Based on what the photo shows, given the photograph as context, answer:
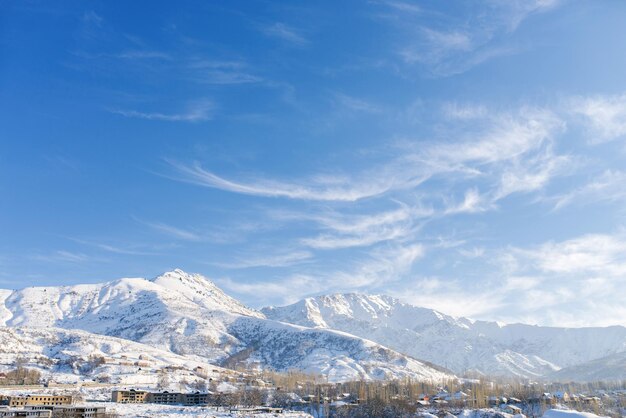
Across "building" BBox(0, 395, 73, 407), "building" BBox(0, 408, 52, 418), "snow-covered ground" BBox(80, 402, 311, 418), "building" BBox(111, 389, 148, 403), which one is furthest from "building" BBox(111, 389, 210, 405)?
"building" BBox(0, 408, 52, 418)

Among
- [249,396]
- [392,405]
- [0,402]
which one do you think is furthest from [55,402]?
[392,405]

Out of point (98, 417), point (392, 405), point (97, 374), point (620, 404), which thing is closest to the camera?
point (98, 417)

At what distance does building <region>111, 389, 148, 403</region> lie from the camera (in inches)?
5413

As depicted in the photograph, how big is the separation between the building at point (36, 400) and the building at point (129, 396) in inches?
682

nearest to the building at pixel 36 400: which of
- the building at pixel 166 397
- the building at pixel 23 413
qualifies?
the building at pixel 23 413

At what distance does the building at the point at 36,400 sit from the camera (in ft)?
375

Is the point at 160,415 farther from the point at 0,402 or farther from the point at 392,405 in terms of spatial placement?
the point at 392,405

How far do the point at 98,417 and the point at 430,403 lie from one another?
285 feet

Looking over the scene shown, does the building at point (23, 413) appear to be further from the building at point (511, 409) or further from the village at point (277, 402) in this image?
the building at point (511, 409)

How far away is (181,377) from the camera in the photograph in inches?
7805

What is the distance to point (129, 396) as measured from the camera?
141625 mm

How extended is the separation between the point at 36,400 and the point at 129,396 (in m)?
26.8

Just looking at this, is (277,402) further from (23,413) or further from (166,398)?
(23,413)

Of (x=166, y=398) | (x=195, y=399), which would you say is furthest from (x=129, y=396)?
(x=195, y=399)
